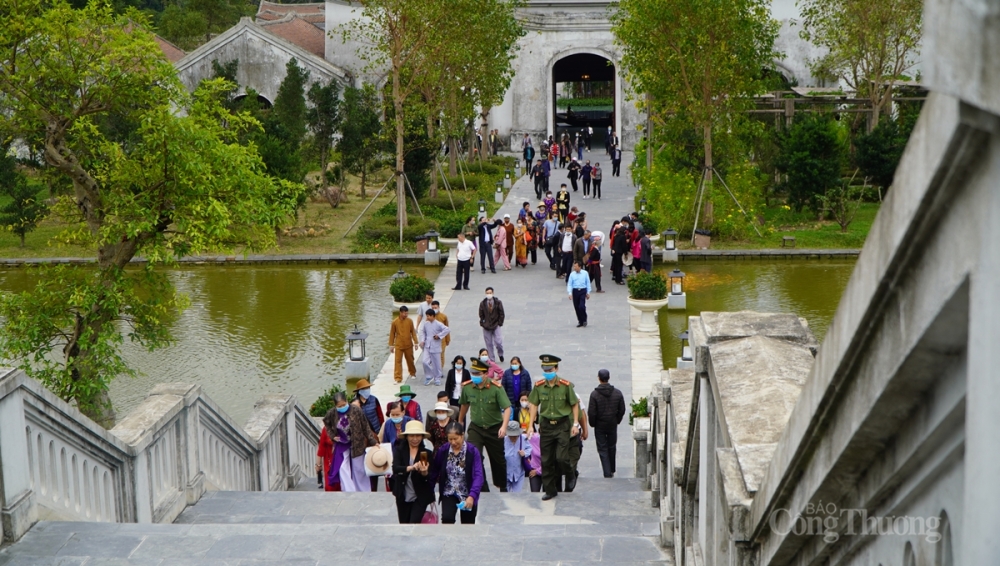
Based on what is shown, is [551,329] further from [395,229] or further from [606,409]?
[395,229]

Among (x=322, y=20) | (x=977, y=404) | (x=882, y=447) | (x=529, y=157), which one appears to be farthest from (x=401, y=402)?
(x=322, y=20)

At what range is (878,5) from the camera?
2742cm

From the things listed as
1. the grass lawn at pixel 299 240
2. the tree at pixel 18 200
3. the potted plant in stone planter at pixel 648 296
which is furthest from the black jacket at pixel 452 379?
the tree at pixel 18 200

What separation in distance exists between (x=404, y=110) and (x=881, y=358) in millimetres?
25731

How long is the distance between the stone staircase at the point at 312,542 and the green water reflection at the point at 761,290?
883 cm

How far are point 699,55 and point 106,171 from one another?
15296 mm

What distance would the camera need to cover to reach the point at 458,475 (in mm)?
8016

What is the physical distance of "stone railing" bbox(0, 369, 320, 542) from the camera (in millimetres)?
6148

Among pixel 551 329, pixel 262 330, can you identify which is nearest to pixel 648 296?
pixel 551 329

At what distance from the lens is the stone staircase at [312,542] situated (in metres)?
6.23

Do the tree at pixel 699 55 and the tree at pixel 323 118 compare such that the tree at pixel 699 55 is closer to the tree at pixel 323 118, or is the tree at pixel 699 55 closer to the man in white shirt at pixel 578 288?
the man in white shirt at pixel 578 288

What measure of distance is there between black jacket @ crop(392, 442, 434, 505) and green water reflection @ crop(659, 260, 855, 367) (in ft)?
28.2

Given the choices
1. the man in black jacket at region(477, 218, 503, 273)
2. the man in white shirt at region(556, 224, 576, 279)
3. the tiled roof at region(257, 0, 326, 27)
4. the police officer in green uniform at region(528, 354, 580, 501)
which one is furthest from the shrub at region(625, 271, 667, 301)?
the tiled roof at region(257, 0, 326, 27)

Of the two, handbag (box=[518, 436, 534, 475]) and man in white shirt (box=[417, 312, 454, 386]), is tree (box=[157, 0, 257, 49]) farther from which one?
handbag (box=[518, 436, 534, 475])
